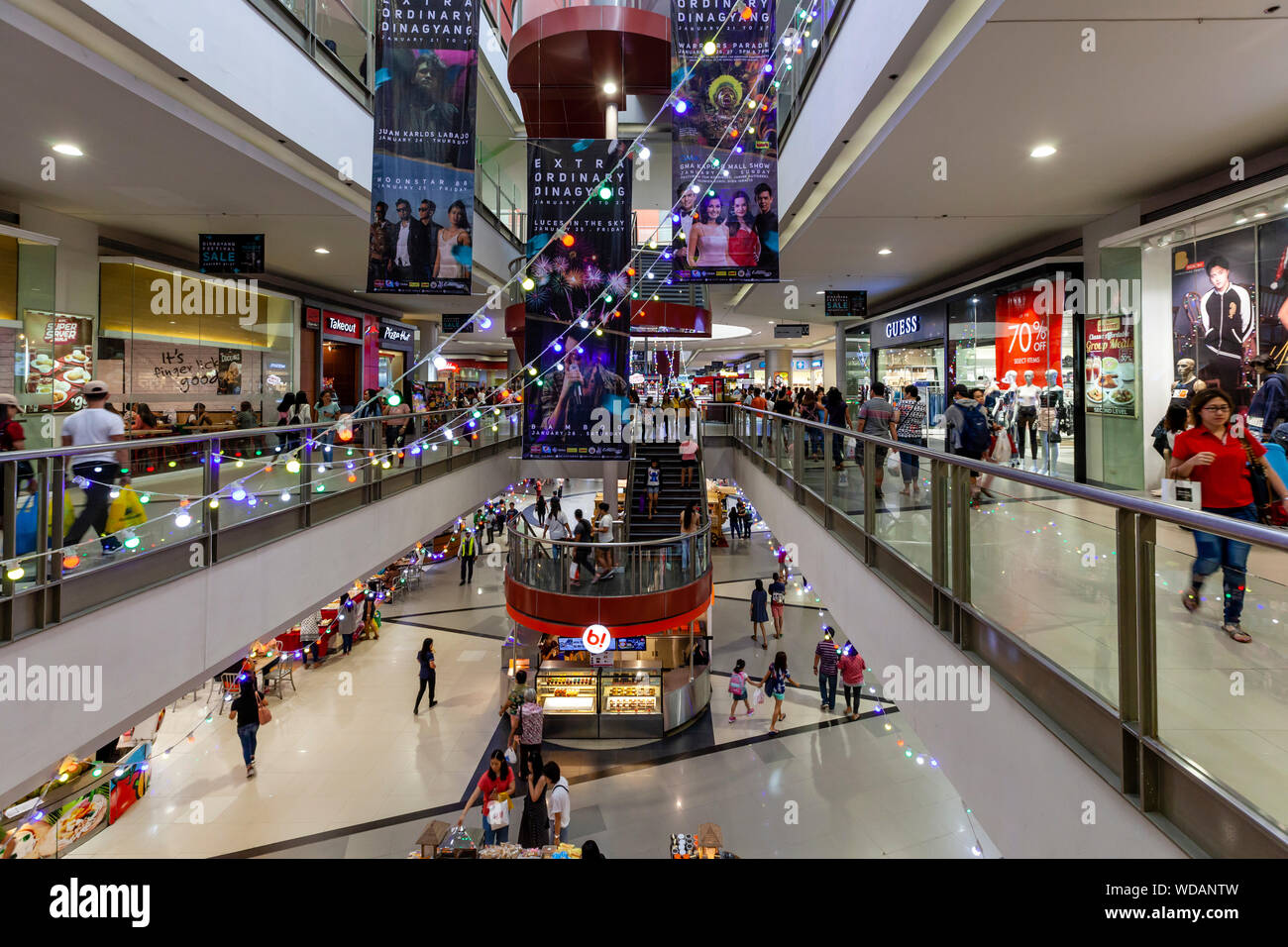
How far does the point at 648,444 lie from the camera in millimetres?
16094

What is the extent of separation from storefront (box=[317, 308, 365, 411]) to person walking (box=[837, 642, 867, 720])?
1274cm

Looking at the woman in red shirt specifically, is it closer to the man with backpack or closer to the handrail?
the handrail

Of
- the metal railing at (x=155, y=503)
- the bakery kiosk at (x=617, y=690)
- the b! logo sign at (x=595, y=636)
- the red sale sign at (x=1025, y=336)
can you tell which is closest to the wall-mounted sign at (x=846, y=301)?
the red sale sign at (x=1025, y=336)

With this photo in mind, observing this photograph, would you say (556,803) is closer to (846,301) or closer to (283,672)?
(283,672)

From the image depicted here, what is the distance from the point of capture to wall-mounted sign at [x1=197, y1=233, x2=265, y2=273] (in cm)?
980

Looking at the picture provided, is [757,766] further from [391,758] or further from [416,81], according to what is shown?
[416,81]

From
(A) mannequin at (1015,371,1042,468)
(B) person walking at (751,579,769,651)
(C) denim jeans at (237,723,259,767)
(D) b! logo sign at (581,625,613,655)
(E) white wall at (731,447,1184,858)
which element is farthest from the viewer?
(B) person walking at (751,579,769,651)

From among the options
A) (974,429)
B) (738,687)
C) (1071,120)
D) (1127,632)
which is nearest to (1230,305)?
(1071,120)

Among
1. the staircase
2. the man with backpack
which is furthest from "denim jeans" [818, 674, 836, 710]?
→ the man with backpack

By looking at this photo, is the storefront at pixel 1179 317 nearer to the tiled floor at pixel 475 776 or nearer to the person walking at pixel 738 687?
the tiled floor at pixel 475 776

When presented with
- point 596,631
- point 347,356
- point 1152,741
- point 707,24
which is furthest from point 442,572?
point 1152,741

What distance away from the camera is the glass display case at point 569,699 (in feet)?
37.3
